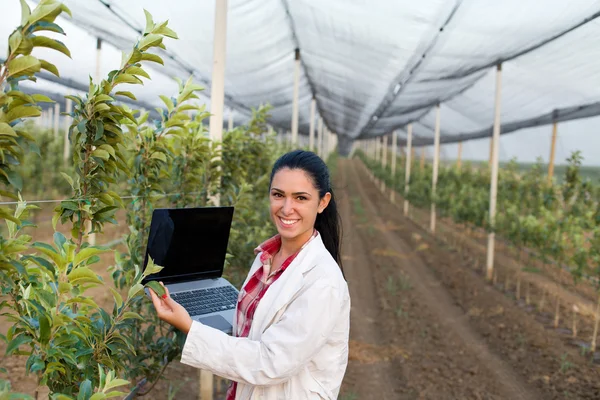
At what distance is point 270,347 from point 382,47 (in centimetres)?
519

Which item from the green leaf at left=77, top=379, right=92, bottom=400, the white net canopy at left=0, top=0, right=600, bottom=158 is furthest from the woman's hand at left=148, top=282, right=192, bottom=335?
the white net canopy at left=0, top=0, right=600, bottom=158

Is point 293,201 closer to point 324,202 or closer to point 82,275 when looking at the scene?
point 324,202

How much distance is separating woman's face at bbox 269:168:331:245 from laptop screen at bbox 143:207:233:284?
46 cm

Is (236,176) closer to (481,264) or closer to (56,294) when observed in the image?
(56,294)

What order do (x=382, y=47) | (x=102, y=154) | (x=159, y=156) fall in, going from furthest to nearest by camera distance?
(x=382, y=47) < (x=159, y=156) < (x=102, y=154)

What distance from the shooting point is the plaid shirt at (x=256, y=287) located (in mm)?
1645

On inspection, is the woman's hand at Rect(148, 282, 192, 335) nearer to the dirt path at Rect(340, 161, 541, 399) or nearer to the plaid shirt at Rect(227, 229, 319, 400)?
the plaid shirt at Rect(227, 229, 319, 400)

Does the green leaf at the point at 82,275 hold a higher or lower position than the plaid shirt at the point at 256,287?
higher

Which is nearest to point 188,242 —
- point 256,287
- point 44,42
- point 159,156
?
point 256,287

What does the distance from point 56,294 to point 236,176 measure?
7.86ft

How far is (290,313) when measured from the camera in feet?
4.68

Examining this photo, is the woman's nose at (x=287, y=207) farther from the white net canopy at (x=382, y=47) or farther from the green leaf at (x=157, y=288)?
the white net canopy at (x=382, y=47)

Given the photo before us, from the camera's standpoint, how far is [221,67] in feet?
10.6

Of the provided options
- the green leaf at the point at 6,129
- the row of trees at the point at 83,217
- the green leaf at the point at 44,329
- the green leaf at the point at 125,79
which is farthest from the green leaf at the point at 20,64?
the green leaf at the point at 44,329
